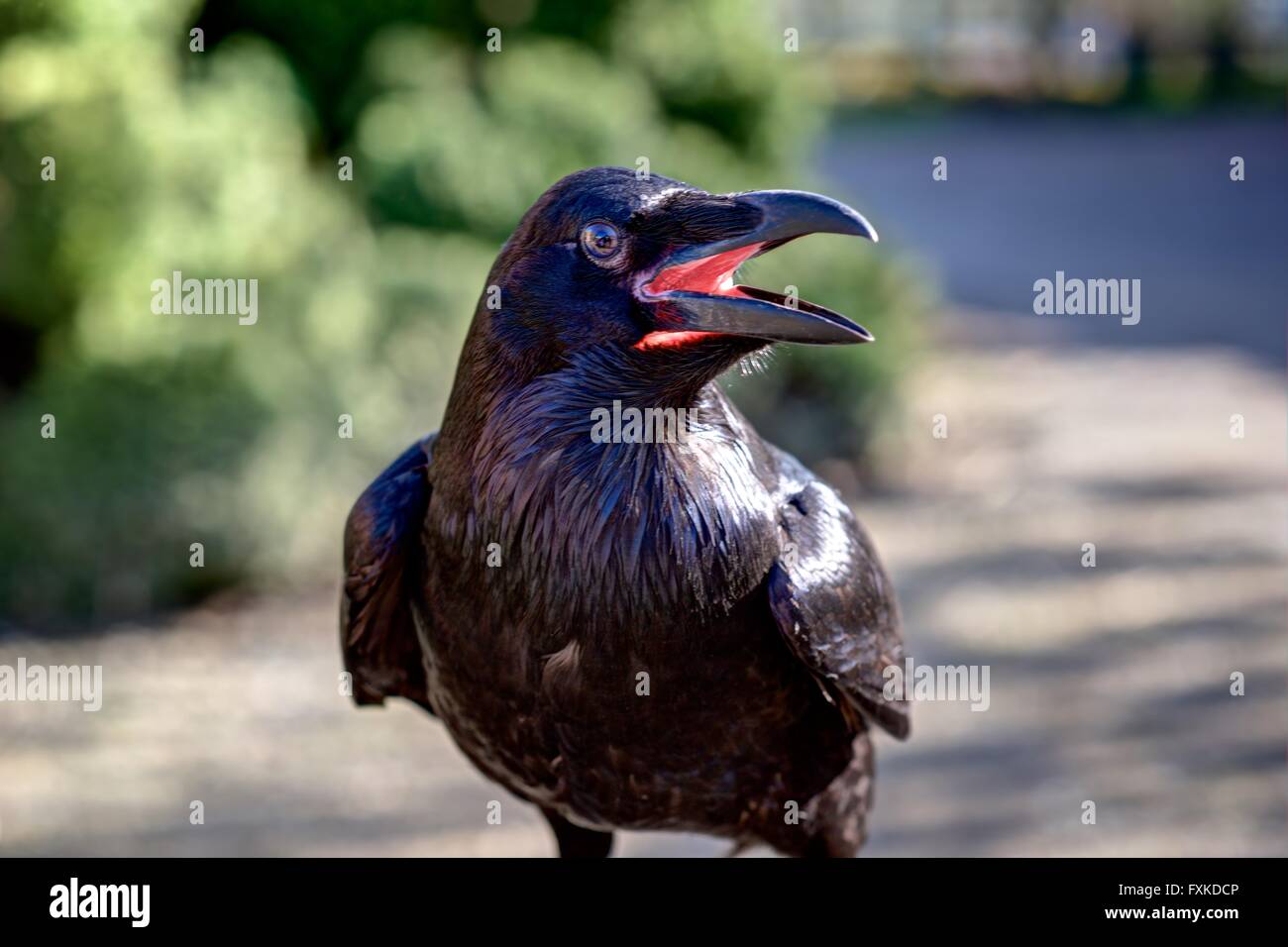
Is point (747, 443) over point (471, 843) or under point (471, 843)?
over

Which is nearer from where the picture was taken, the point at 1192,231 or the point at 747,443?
the point at 747,443

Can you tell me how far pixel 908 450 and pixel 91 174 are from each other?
530cm

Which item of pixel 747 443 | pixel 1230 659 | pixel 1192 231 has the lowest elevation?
pixel 1230 659

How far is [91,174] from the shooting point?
289 inches

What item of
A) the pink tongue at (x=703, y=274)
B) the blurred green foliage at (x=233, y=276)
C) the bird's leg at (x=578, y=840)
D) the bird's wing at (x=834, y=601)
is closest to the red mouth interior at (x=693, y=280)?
the pink tongue at (x=703, y=274)

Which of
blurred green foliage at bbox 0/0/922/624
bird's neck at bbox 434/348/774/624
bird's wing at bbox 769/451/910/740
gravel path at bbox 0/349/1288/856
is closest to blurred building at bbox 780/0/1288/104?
blurred green foliage at bbox 0/0/922/624

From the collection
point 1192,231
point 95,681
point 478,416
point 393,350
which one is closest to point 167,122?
point 393,350

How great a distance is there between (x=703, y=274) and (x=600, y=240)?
0.65ft

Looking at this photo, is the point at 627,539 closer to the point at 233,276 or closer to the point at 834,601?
the point at 834,601

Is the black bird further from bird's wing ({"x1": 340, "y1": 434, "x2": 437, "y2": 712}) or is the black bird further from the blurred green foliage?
the blurred green foliage

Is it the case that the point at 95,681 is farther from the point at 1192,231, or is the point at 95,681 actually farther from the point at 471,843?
the point at 1192,231

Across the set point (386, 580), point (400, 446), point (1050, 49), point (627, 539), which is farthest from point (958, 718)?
point (1050, 49)

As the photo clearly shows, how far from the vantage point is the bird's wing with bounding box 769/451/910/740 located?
2.62 metres

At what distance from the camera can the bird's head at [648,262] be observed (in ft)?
7.97
